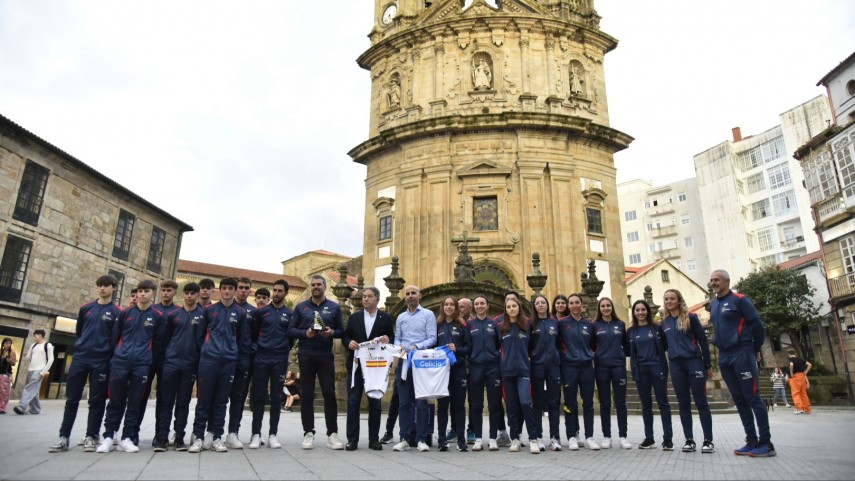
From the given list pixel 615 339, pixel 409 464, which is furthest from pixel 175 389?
pixel 615 339

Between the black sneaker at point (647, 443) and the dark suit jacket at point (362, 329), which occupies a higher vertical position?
the dark suit jacket at point (362, 329)

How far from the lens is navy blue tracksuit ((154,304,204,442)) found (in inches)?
258

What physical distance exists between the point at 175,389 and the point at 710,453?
21.6ft

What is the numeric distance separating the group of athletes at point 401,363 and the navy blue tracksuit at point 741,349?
0.05ft

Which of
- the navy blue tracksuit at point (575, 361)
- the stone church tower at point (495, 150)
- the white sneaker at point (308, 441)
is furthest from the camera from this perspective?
the stone church tower at point (495, 150)

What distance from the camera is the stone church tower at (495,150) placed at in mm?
22562

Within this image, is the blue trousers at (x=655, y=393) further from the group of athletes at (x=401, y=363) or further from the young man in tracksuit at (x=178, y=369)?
the young man in tracksuit at (x=178, y=369)

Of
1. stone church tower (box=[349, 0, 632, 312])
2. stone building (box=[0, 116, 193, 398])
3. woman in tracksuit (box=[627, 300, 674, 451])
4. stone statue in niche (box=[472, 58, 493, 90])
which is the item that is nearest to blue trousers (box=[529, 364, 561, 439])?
woman in tracksuit (box=[627, 300, 674, 451])

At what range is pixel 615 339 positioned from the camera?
738 cm

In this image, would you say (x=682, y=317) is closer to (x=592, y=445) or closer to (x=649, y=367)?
(x=649, y=367)

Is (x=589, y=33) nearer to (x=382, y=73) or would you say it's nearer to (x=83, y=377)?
(x=382, y=73)

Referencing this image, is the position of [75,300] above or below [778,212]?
below

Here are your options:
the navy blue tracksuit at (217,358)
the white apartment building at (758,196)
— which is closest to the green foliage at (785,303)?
the white apartment building at (758,196)

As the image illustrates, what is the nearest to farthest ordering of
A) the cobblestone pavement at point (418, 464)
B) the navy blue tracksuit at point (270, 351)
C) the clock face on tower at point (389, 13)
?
the cobblestone pavement at point (418, 464)
the navy blue tracksuit at point (270, 351)
the clock face on tower at point (389, 13)
